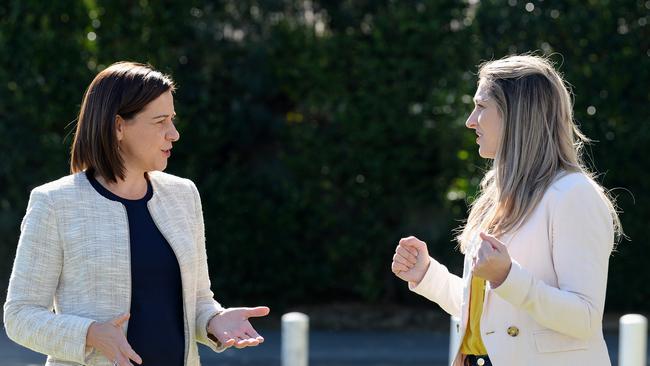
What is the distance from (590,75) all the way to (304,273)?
3628mm

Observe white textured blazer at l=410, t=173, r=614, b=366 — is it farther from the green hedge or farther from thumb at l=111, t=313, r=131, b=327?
the green hedge

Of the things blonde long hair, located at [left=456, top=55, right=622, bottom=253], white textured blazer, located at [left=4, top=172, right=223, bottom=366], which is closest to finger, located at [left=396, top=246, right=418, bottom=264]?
blonde long hair, located at [left=456, top=55, right=622, bottom=253]

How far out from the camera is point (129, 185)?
325 centimetres

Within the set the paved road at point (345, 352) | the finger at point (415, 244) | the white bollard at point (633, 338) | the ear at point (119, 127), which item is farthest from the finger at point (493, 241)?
the paved road at point (345, 352)

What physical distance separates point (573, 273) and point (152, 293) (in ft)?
4.12

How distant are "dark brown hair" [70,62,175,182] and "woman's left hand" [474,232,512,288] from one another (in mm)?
1110

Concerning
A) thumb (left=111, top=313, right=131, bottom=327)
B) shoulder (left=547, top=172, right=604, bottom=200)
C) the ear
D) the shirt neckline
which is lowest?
thumb (left=111, top=313, right=131, bottom=327)

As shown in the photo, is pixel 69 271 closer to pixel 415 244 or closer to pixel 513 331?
pixel 415 244

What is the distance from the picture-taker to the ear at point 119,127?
3176 mm

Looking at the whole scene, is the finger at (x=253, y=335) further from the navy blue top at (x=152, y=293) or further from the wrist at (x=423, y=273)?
the wrist at (x=423, y=273)

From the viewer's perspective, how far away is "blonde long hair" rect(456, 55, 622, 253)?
10.2 feet

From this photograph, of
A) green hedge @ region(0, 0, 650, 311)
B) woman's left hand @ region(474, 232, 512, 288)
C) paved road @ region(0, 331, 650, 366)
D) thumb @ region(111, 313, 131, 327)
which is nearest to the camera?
woman's left hand @ region(474, 232, 512, 288)

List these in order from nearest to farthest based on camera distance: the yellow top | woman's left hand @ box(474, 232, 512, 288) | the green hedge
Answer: woman's left hand @ box(474, 232, 512, 288), the yellow top, the green hedge

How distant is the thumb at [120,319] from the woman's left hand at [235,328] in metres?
0.33
